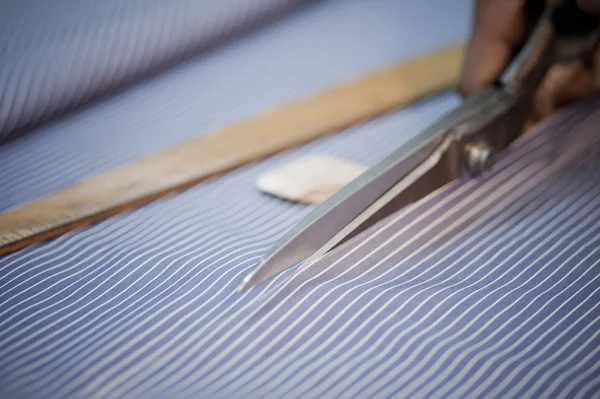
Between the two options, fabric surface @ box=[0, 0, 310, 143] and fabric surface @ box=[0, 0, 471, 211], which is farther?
fabric surface @ box=[0, 0, 310, 143]

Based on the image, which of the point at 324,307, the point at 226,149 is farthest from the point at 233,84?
the point at 324,307

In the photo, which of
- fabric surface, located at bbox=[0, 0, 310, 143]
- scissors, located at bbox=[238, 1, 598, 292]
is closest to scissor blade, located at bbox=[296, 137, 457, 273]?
scissors, located at bbox=[238, 1, 598, 292]

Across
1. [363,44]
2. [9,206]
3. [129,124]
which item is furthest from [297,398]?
[363,44]

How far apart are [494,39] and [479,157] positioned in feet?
0.83

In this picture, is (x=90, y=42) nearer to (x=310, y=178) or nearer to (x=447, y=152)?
(x=310, y=178)

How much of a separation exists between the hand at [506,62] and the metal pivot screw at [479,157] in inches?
6.3

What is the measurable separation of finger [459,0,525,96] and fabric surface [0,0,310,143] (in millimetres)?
510

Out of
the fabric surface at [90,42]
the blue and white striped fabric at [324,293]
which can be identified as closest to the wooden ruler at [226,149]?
the blue and white striped fabric at [324,293]

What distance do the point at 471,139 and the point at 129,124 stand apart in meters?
0.53

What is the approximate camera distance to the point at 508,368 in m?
0.54

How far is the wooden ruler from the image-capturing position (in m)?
0.75

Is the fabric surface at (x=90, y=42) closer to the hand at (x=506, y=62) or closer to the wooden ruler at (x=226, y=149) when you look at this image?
the wooden ruler at (x=226, y=149)

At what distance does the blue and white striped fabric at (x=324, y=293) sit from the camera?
1.76ft

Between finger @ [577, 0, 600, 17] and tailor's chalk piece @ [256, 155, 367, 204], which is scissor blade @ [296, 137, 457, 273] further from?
finger @ [577, 0, 600, 17]
